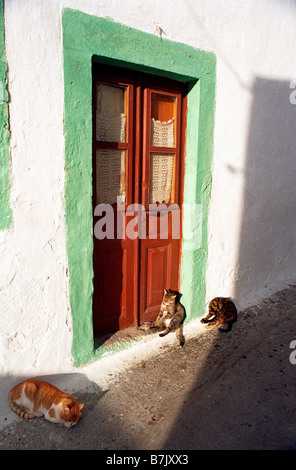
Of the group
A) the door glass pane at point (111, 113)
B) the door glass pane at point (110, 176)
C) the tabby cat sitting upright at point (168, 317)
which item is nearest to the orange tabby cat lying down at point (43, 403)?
the tabby cat sitting upright at point (168, 317)

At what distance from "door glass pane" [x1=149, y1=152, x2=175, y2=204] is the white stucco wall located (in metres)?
0.53

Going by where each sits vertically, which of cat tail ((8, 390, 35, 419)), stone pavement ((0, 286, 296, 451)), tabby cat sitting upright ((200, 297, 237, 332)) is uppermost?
tabby cat sitting upright ((200, 297, 237, 332))

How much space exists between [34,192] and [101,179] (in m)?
0.78

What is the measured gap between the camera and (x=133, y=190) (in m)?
3.52

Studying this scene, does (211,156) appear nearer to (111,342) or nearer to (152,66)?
(152,66)

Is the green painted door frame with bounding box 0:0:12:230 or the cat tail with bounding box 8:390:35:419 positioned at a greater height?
the green painted door frame with bounding box 0:0:12:230

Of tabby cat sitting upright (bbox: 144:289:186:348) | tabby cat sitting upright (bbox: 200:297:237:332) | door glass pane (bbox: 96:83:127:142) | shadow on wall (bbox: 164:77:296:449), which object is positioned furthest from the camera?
tabby cat sitting upright (bbox: 200:297:237:332)

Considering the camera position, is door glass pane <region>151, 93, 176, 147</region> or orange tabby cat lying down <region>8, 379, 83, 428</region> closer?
orange tabby cat lying down <region>8, 379, 83, 428</region>

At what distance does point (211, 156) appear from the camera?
12.5 ft

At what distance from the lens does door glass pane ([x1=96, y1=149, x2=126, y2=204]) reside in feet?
10.6

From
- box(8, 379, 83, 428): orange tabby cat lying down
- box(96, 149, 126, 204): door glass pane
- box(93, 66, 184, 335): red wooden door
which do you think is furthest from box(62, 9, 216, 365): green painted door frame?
box(8, 379, 83, 428): orange tabby cat lying down

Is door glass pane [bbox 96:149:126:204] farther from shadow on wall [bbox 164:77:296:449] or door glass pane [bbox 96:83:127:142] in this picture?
shadow on wall [bbox 164:77:296:449]

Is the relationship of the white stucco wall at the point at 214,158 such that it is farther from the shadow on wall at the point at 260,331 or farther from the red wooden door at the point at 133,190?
the red wooden door at the point at 133,190

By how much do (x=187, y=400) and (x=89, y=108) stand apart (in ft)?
8.27
